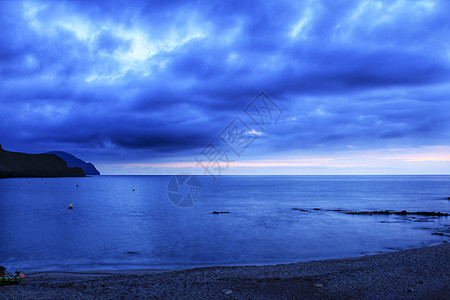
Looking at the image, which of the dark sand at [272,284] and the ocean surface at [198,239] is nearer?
the dark sand at [272,284]

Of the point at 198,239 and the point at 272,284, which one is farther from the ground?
the point at 272,284

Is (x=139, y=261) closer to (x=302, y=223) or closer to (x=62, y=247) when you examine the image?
(x=62, y=247)

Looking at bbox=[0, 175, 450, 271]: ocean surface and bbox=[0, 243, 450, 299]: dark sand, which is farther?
bbox=[0, 175, 450, 271]: ocean surface

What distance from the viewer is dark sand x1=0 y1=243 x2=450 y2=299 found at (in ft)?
39.7

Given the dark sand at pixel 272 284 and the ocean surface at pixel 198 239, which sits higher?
the dark sand at pixel 272 284

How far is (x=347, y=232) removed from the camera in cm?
3312

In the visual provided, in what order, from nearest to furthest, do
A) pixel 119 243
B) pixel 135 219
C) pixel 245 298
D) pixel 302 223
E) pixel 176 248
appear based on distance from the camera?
1. pixel 245 298
2. pixel 176 248
3. pixel 119 243
4. pixel 302 223
5. pixel 135 219

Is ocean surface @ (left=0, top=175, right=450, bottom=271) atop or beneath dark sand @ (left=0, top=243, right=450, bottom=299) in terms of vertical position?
beneath

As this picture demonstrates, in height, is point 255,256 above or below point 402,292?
below

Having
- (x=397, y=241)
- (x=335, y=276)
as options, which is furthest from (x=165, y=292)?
(x=397, y=241)

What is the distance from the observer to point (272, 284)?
535 inches

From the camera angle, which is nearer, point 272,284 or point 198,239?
point 272,284

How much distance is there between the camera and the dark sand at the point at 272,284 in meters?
12.1

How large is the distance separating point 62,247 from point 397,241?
29.8 meters
